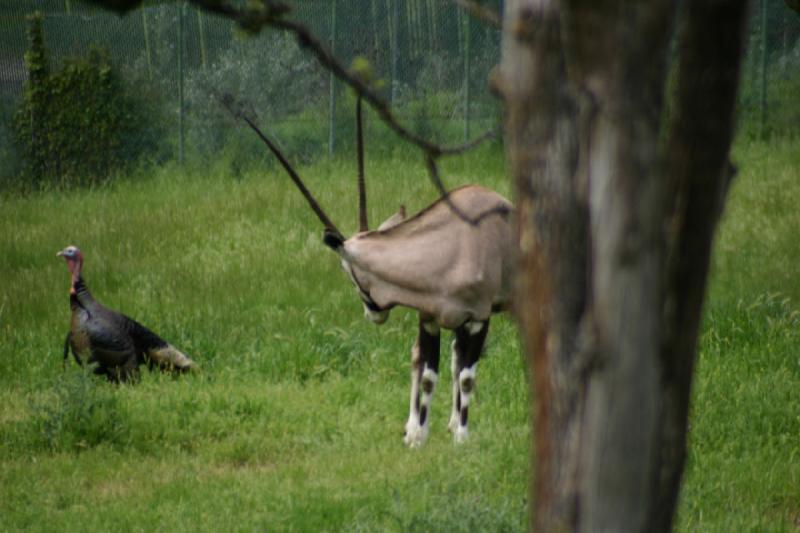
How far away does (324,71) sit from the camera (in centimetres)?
1909

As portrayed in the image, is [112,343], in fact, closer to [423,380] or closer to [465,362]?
[423,380]

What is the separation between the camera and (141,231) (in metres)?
15.4

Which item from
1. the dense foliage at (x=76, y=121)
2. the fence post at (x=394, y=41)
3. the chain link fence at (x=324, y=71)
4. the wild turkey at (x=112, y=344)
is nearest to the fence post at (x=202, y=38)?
the chain link fence at (x=324, y=71)

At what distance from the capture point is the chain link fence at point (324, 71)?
747 inches

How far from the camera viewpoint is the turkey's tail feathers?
1049 centimetres

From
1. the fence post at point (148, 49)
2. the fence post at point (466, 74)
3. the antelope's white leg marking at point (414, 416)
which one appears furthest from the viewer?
the fence post at point (148, 49)

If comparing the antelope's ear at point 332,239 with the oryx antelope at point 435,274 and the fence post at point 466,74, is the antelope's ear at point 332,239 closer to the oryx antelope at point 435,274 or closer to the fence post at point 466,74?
the oryx antelope at point 435,274

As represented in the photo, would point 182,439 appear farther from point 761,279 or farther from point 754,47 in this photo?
point 754,47

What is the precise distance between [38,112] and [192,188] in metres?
3.24

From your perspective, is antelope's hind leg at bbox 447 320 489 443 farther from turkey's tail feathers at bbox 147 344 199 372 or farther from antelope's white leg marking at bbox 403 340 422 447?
turkey's tail feathers at bbox 147 344 199 372

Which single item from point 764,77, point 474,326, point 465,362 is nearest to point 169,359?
point 465,362

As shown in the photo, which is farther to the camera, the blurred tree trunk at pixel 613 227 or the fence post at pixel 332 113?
the fence post at pixel 332 113

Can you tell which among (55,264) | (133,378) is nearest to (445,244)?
(133,378)

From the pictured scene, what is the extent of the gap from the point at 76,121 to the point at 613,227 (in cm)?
1747
